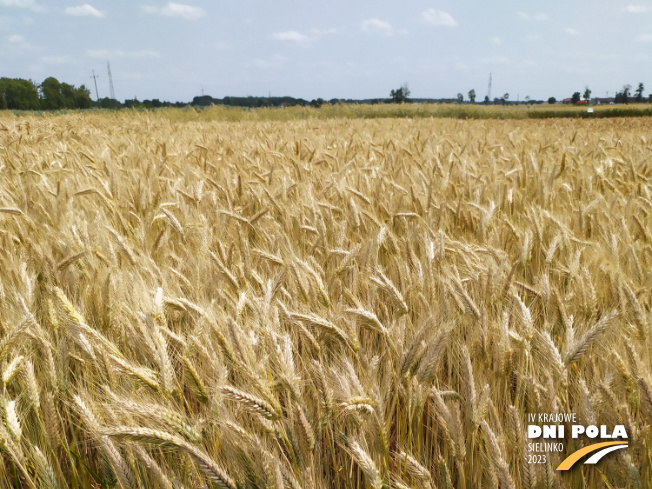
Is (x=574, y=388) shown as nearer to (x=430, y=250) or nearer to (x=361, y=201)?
(x=430, y=250)

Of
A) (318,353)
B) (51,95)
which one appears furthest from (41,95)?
(318,353)

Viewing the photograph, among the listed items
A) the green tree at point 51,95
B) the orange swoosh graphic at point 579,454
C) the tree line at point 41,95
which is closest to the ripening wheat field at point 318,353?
the orange swoosh graphic at point 579,454

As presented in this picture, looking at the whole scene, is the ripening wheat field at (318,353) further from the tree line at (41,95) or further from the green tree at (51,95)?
the green tree at (51,95)

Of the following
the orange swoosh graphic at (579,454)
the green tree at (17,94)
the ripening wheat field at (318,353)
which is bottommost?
the orange swoosh graphic at (579,454)

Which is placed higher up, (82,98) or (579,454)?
(82,98)

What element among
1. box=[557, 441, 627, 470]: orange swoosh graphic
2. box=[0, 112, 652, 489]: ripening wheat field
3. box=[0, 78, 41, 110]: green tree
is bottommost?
A: box=[557, 441, 627, 470]: orange swoosh graphic

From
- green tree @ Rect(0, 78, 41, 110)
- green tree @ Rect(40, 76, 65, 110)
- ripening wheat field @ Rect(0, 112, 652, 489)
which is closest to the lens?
ripening wheat field @ Rect(0, 112, 652, 489)

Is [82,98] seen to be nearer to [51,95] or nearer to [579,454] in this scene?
[51,95]

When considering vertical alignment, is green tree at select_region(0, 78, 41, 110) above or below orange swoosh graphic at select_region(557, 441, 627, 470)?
above

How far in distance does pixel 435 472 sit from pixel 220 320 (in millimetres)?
650

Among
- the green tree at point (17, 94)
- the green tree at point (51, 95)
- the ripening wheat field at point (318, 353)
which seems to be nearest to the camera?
the ripening wheat field at point (318, 353)

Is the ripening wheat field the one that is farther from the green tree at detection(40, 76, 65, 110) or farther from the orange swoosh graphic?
the green tree at detection(40, 76, 65, 110)

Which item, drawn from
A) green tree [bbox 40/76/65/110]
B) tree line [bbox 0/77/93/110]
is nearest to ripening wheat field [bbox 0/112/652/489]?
tree line [bbox 0/77/93/110]

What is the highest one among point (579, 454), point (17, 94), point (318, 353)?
point (17, 94)
